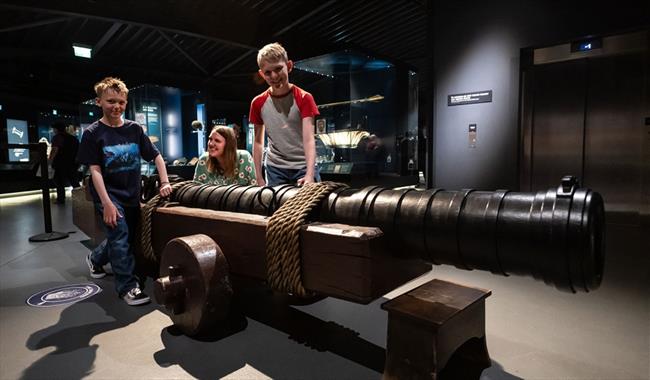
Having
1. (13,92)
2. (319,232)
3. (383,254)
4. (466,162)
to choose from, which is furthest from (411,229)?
(13,92)

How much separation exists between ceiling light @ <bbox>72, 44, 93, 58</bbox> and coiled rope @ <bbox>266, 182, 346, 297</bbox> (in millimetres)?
8891

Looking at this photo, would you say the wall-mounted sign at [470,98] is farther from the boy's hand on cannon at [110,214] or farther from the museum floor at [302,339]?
the boy's hand on cannon at [110,214]

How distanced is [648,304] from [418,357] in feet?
5.93

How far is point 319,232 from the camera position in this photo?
4.62 ft

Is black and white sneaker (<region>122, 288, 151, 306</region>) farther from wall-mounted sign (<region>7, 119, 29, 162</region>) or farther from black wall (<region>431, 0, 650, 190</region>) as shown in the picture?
wall-mounted sign (<region>7, 119, 29, 162</region>)

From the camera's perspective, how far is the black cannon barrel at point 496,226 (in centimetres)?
101

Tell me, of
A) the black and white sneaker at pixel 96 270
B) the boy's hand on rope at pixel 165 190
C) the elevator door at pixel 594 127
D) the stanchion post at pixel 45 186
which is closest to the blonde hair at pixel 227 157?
the boy's hand on rope at pixel 165 190

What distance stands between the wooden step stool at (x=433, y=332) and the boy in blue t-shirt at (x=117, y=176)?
5.27 ft

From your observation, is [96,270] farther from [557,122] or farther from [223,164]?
[557,122]

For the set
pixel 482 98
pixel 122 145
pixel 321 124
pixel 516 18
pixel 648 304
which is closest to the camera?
pixel 648 304

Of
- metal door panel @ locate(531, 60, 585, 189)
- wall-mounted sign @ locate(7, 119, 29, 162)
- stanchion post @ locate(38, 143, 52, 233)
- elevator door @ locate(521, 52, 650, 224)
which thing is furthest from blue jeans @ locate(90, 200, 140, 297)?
wall-mounted sign @ locate(7, 119, 29, 162)

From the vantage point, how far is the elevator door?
4402mm

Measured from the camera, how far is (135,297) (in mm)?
2262

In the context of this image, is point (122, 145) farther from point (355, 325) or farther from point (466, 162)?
point (466, 162)
